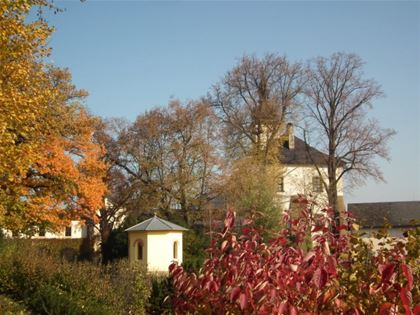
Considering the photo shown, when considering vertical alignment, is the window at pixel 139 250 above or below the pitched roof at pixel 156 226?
below

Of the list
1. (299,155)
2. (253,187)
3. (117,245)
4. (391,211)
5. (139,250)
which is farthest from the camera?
(299,155)

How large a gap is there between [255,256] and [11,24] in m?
10.5

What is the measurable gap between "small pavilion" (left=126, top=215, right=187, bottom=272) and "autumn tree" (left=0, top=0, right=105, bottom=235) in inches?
153

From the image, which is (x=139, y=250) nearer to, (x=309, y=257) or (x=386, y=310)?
(x=309, y=257)

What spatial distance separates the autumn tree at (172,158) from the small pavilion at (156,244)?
1070 centimetres

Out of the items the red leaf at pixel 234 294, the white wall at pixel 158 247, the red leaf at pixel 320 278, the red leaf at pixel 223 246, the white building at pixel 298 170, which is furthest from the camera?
the white building at pixel 298 170

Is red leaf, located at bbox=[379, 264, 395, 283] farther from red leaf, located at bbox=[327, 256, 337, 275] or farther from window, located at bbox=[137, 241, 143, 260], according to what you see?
window, located at bbox=[137, 241, 143, 260]

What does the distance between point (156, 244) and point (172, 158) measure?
43.1ft

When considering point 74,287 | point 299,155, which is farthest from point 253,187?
point 74,287

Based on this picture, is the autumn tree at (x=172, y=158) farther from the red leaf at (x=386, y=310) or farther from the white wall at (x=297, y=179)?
the red leaf at (x=386, y=310)

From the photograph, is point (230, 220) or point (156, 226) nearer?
point (230, 220)

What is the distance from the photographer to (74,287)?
12539mm

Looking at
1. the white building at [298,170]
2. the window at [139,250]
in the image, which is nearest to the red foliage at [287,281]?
the window at [139,250]

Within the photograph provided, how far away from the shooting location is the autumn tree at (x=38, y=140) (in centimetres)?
1277
